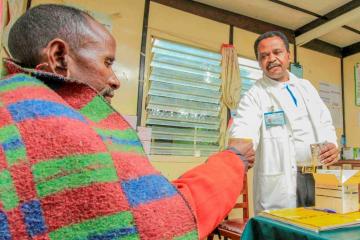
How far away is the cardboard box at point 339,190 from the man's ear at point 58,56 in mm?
1023

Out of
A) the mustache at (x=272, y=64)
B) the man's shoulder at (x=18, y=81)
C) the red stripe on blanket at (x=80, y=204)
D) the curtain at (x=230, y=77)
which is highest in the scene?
the curtain at (x=230, y=77)

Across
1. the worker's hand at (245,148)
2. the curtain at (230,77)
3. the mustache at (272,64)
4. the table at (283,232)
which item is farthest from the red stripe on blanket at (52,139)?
the curtain at (230,77)

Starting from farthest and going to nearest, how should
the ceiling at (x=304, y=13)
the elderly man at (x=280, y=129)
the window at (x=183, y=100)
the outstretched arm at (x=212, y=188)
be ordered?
the ceiling at (x=304, y=13) → the window at (x=183, y=100) → the elderly man at (x=280, y=129) → the outstretched arm at (x=212, y=188)

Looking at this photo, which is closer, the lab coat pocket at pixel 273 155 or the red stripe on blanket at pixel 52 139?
the red stripe on blanket at pixel 52 139

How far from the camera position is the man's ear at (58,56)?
477mm

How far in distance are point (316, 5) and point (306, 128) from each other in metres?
1.94

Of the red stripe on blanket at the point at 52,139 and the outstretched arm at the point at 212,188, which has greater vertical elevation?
the red stripe on blanket at the point at 52,139

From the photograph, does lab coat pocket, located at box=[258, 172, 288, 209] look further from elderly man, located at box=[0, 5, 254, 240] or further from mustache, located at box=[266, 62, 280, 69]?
elderly man, located at box=[0, 5, 254, 240]

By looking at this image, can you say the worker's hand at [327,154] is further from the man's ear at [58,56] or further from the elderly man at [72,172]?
the man's ear at [58,56]

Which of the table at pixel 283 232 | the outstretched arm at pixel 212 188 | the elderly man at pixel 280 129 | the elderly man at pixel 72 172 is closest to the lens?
the elderly man at pixel 72 172

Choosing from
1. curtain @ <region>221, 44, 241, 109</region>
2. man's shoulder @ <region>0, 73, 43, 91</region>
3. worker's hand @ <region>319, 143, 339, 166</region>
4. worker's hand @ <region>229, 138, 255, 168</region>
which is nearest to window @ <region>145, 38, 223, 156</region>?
curtain @ <region>221, 44, 241, 109</region>

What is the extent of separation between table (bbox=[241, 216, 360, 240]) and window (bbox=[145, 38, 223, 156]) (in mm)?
1526

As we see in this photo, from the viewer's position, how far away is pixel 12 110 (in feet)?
1.11

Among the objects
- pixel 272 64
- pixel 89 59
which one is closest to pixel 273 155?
pixel 272 64
